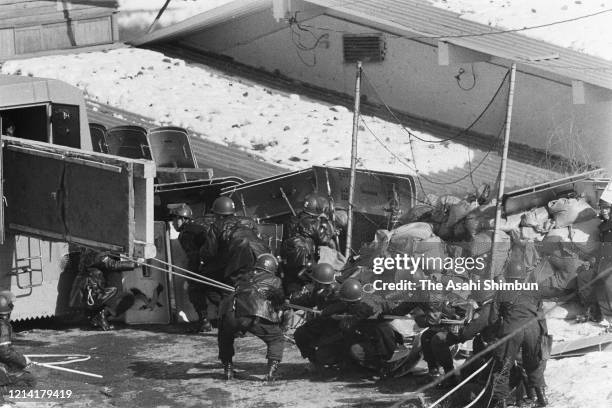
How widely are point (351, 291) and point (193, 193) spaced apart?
464 cm

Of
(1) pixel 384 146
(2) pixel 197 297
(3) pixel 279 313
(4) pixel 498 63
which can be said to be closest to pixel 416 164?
(1) pixel 384 146

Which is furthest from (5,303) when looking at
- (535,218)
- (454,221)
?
(535,218)

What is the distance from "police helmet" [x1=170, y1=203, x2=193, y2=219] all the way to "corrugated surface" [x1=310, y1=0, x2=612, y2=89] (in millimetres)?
5941

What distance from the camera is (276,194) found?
57.9 feet

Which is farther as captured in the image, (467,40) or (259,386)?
(467,40)

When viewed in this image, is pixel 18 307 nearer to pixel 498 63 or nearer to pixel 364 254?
pixel 364 254

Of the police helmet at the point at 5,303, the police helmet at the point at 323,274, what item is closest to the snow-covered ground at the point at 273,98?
the police helmet at the point at 323,274

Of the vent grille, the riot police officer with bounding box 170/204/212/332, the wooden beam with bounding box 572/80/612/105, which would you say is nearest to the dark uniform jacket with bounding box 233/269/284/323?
the riot police officer with bounding box 170/204/212/332

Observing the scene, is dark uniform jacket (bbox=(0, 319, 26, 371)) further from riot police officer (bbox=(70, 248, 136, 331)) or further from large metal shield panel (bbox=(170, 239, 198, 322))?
large metal shield panel (bbox=(170, 239, 198, 322))

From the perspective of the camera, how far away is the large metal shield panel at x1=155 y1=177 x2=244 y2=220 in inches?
672

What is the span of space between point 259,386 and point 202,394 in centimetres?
62

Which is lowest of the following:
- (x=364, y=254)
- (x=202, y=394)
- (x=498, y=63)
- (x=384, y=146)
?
(x=202, y=394)

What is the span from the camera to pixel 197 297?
51.8 feet

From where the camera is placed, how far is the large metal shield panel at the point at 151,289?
16281 mm
